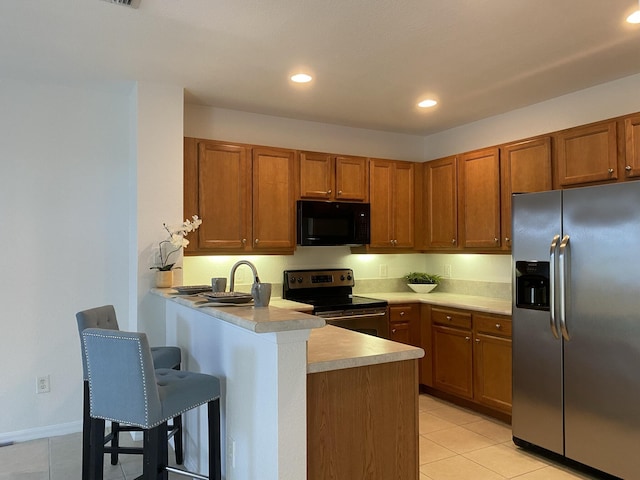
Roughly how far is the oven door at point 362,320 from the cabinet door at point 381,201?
784 mm

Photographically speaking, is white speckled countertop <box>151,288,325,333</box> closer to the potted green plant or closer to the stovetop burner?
the stovetop burner

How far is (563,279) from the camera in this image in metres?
2.96

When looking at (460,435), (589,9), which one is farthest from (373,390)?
(589,9)

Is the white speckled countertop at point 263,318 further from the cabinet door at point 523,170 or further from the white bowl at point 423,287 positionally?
the white bowl at point 423,287

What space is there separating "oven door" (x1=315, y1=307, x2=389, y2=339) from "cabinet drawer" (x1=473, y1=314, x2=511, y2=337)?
77 cm

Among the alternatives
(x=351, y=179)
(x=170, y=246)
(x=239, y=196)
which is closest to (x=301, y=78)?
(x=239, y=196)

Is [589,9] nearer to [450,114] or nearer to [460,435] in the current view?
[450,114]

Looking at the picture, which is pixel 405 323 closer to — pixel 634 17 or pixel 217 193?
pixel 217 193

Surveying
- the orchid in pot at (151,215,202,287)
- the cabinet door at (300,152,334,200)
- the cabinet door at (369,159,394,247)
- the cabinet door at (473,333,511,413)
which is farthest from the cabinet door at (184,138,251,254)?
the cabinet door at (473,333,511,413)

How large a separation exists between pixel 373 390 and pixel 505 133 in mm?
3124

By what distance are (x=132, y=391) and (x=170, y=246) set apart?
173 centimetres

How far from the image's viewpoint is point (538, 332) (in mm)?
3160

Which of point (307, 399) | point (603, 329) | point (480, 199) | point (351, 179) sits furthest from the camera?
point (351, 179)

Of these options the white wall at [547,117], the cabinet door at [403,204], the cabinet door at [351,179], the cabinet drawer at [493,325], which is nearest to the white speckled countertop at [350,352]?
the cabinet drawer at [493,325]
